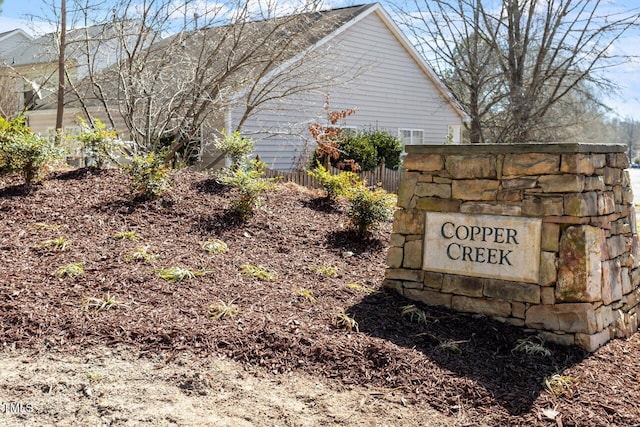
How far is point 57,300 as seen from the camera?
4316mm

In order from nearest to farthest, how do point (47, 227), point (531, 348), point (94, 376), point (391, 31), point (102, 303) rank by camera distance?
1. point (94, 376)
2. point (531, 348)
3. point (102, 303)
4. point (47, 227)
5. point (391, 31)

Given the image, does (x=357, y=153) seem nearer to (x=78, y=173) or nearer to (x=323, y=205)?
(x=323, y=205)

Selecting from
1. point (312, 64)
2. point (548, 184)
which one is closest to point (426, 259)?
point (548, 184)

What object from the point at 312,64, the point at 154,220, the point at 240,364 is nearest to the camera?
the point at 240,364

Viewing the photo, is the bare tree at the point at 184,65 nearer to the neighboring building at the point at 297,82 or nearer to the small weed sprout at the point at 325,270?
the neighboring building at the point at 297,82

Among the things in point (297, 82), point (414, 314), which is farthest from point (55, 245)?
point (297, 82)

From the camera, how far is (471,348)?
4184 mm

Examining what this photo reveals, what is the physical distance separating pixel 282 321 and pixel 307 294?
2.05ft

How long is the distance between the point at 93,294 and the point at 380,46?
579 inches

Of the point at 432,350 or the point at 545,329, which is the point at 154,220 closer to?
the point at 432,350

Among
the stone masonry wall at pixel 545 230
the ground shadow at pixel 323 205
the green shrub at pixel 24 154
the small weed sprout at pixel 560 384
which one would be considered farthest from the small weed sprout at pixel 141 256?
the small weed sprout at pixel 560 384

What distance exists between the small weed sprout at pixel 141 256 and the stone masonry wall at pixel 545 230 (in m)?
2.02

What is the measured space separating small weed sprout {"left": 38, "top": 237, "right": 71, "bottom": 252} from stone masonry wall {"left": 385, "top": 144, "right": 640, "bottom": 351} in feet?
9.26

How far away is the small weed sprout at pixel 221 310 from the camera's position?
13.9 feet
